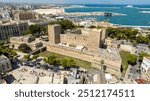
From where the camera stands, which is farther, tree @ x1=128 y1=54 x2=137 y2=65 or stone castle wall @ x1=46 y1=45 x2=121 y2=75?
tree @ x1=128 y1=54 x2=137 y2=65

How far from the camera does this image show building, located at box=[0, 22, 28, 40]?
1396 centimetres

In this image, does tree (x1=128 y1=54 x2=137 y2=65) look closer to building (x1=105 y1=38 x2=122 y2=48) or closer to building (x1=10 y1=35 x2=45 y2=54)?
building (x1=105 y1=38 x2=122 y2=48)

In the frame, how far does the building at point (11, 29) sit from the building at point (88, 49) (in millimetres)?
5734

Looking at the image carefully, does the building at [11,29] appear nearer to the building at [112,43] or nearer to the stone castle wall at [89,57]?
the stone castle wall at [89,57]

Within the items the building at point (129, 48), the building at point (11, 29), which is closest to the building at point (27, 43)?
the building at point (11, 29)

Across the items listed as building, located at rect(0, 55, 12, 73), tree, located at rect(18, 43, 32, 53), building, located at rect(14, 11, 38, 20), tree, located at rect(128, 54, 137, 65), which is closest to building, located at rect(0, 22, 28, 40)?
tree, located at rect(18, 43, 32, 53)


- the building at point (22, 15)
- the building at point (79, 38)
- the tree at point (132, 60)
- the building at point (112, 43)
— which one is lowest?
the tree at point (132, 60)

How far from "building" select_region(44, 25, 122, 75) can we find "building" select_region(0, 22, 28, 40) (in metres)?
5.73

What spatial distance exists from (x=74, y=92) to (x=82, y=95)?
77mm

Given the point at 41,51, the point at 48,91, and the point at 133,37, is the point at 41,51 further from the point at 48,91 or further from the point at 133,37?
the point at 48,91

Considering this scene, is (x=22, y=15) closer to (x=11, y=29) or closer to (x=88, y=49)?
(x=11, y=29)

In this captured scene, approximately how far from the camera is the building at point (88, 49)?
8.13 meters

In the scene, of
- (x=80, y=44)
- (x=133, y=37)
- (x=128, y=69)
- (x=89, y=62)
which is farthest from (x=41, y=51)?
(x=133, y=37)

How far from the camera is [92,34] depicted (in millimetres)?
9469
